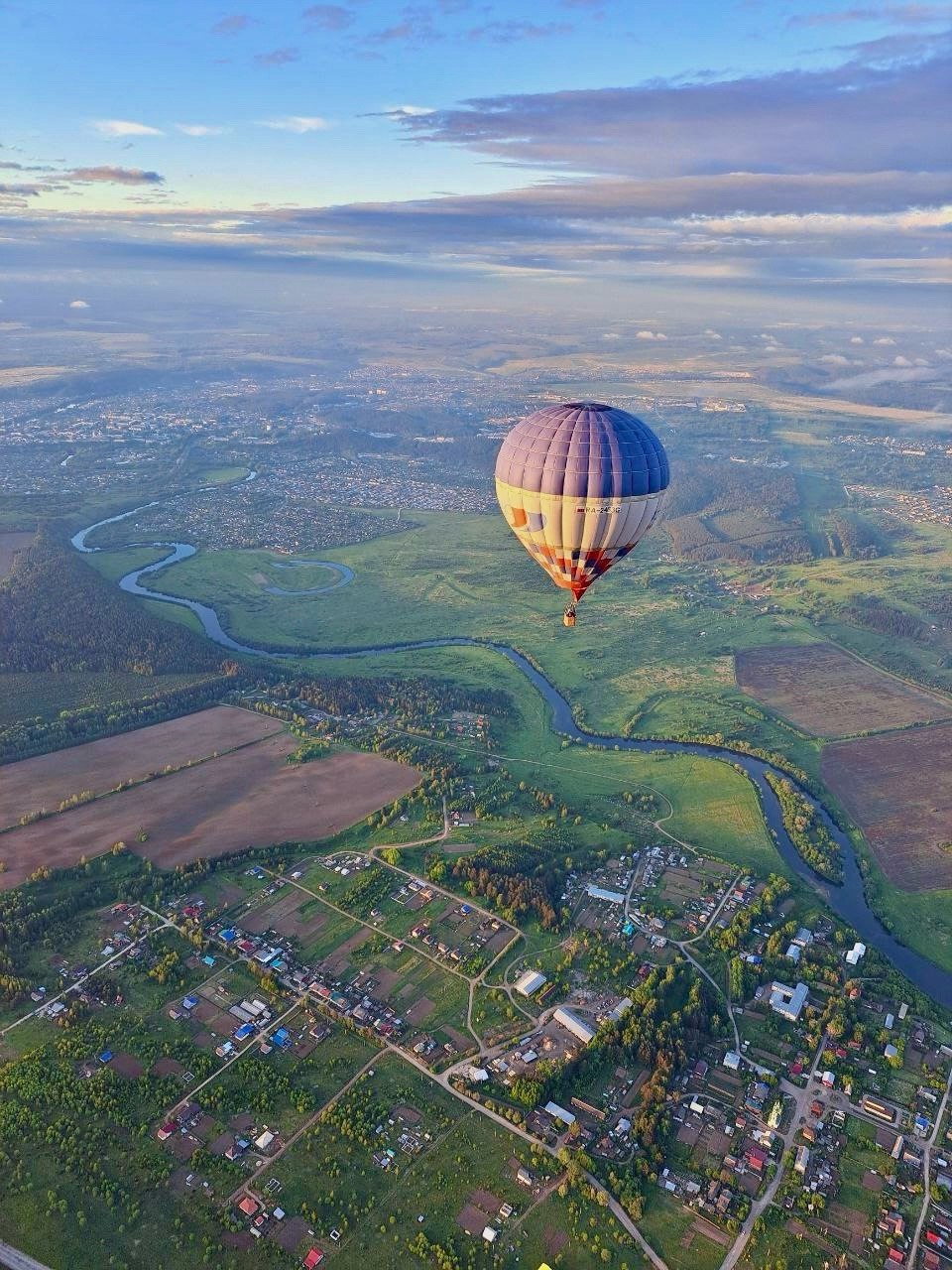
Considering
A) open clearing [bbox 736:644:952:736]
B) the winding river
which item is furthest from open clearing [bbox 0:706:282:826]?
open clearing [bbox 736:644:952:736]

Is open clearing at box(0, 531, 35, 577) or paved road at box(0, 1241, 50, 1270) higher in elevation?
open clearing at box(0, 531, 35, 577)

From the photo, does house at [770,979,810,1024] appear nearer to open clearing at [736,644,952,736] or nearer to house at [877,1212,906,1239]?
house at [877,1212,906,1239]

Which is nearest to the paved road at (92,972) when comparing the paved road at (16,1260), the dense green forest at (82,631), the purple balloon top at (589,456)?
the paved road at (16,1260)

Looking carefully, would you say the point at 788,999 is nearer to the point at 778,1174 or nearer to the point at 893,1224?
the point at 778,1174

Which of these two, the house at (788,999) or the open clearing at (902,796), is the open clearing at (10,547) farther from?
the house at (788,999)

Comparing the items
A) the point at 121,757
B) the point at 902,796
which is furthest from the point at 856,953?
the point at 121,757

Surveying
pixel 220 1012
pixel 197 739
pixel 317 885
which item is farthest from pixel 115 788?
pixel 220 1012
